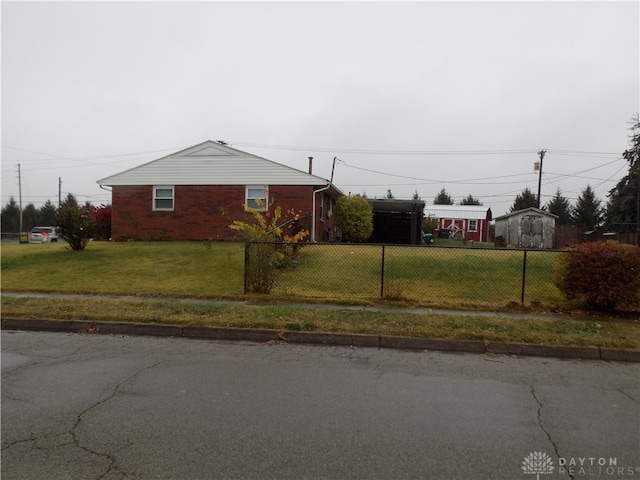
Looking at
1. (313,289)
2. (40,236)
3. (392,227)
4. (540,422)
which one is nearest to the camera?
(540,422)

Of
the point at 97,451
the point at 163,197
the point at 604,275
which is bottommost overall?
the point at 97,451

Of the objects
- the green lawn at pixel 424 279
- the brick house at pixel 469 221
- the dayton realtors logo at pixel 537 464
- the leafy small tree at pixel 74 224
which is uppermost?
the brick house at pixel 469 221

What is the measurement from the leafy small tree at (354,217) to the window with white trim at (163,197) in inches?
341

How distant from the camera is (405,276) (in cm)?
1145

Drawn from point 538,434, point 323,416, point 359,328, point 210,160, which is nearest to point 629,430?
point 538,434

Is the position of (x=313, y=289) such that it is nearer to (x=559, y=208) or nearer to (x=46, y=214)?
(x=559, y=208)

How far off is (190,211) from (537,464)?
20.5 m

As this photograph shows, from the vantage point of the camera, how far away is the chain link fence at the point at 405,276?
9508 mm

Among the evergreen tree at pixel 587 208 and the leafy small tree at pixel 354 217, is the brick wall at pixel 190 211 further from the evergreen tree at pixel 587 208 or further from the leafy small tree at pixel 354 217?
the evergreen tree at pixel 587 208

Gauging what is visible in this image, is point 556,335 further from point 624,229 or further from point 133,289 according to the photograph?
point 624,229

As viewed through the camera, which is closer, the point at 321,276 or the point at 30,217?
the point at 321,276

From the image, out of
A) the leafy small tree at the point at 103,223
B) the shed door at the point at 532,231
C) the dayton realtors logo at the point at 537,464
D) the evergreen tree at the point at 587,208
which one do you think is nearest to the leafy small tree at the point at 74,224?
the leafy small tree at the point at 103,223

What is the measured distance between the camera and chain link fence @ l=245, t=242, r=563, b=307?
31.2ft

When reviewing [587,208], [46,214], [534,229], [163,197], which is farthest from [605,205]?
[46,214]
